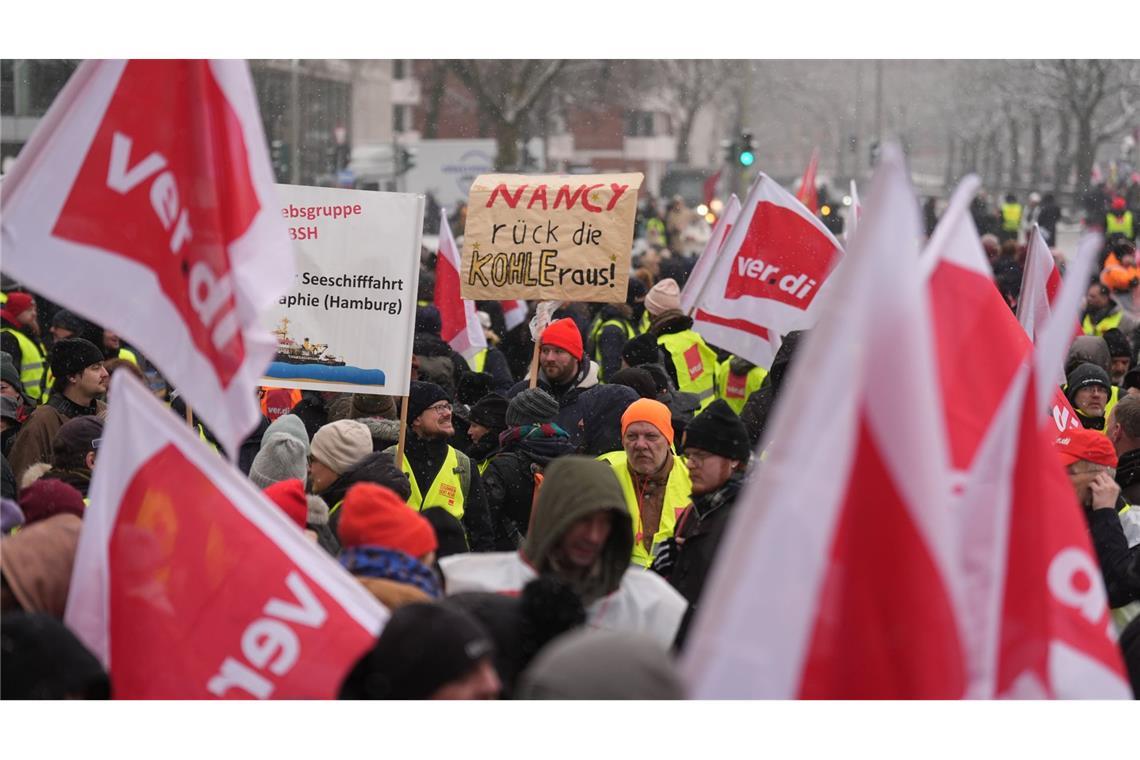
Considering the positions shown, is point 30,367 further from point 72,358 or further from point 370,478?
point 370,478

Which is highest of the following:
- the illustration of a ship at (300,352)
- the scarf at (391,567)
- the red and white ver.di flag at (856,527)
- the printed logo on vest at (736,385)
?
the red and white ver.di flag at (856,527)

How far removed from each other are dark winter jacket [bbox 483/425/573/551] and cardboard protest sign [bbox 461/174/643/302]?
1.67 m

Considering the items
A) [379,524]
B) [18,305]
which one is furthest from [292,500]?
[18,305]

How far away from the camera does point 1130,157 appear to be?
55719 mm

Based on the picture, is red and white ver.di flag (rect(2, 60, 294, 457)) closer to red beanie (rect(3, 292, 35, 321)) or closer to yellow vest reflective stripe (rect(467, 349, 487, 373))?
yellow vest reflective stripe (rect(467, 349, 487, 373))

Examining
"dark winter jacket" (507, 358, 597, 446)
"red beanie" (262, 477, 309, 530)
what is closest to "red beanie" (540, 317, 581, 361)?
"dark winter jacket" (507, 358, 597, 446)

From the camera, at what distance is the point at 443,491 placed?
268 inches

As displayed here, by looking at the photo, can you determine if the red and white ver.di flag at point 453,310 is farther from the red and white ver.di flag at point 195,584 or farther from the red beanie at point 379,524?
the red and white ver.di flag at point 195,584

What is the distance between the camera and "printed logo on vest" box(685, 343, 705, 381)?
10258mm

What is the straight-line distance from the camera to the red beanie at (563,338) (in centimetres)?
843

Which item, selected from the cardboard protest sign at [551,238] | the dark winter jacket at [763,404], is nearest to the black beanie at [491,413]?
the cardboard protest sign at [551,238]

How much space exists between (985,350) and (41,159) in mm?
2325

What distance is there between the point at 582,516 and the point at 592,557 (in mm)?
137

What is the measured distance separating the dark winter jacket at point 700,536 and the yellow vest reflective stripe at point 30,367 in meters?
5.88
